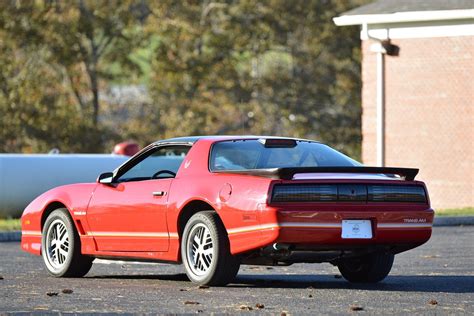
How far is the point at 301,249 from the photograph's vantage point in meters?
11.1

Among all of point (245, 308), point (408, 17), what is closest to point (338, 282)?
point (245, 308)

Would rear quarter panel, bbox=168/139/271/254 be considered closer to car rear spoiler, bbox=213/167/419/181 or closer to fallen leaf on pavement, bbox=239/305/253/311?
car rear spoiler, bbox=213/167/419/181

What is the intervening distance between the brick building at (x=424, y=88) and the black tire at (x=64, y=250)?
17.7 meters

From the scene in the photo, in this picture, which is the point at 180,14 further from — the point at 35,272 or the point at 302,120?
the point at 35,272

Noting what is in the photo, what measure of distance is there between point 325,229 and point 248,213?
0.66m

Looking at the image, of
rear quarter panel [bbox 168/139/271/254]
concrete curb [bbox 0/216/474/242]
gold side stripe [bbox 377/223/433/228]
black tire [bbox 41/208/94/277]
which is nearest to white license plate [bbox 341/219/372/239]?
gold side stripe [bbox 377/223/433/228]

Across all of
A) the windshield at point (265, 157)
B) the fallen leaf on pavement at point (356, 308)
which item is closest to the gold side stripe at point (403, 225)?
the windshield at point (265, 157)

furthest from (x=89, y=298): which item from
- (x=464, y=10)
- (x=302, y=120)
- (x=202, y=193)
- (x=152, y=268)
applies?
(x=302, y=120)

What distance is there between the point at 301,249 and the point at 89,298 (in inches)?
73.9

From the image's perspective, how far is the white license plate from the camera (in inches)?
434

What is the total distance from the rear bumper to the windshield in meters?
0.91

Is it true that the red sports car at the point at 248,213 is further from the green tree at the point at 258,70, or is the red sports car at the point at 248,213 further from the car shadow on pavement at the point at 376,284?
the green tree at the point at 258,70

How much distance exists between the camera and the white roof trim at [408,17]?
95.9 feet

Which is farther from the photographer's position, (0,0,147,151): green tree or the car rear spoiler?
(0,0,147,151): green tree
